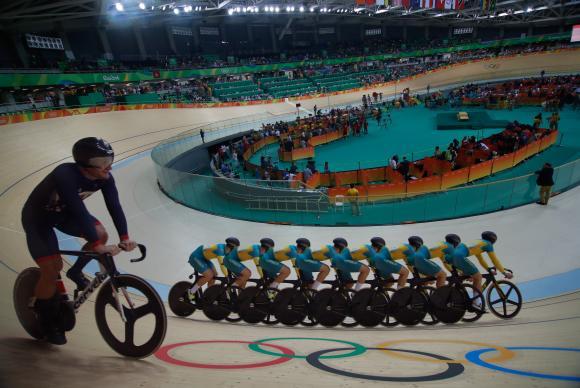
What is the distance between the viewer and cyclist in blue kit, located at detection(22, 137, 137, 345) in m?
1.80

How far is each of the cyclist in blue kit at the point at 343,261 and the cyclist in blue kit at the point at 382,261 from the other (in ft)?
0.51

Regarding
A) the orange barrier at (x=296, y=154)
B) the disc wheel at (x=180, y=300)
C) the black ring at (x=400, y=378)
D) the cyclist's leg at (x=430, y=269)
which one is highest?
the black ring at (x=400, y=378)

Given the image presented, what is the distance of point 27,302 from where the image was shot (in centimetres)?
201

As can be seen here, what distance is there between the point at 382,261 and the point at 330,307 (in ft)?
3.11

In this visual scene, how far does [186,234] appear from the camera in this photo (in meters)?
8.02

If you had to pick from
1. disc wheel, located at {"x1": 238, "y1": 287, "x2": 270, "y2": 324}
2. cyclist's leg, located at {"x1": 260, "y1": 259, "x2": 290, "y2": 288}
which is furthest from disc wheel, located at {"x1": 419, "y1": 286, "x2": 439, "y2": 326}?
disc wheel, located at {"x1": 238, "y1": 287, "x2": 270, "y2": 324}

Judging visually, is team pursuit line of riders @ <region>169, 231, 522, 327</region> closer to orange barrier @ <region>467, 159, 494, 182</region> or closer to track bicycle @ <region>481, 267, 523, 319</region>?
track bicycle @ <region>481, 267, 523, 319</region>

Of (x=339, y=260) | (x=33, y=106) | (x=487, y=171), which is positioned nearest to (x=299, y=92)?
(x=33, y=106)

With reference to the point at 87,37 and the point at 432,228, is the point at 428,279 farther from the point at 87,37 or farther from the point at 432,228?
the point at 87,37

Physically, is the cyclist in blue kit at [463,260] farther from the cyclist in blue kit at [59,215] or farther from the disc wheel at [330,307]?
the cyclist in blue kit at [59,215]

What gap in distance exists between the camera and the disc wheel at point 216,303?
4.44 meters

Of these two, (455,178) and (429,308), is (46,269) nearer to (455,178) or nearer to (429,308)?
(429,308)

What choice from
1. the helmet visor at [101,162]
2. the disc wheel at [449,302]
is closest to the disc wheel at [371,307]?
the disc wheel at [449,302]

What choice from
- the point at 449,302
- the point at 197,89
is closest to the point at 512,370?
the point at 449,302
